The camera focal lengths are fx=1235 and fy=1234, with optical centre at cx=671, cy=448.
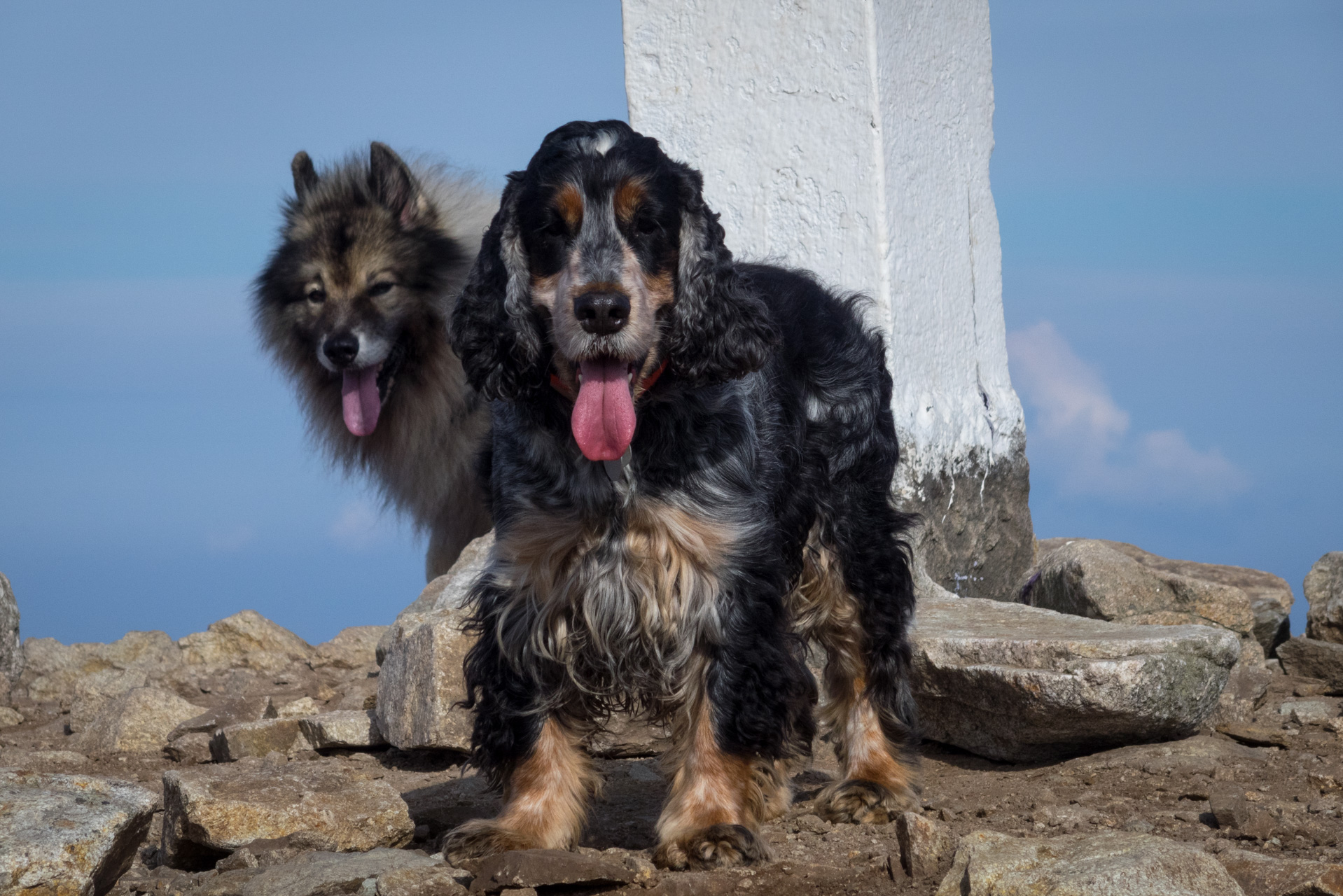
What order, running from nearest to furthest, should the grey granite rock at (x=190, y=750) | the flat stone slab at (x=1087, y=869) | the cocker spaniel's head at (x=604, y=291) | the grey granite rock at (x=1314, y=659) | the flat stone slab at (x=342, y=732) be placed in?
1. the flat stone slab at (x=1087, y=869)
2. the cocker spaniel's head at (x=604, y=291)
3. the flat stone slab at (x=342, y=732)
4. the grey granite rock at (x=190, y=750)
5. the grey granite rock at (x=1314, y=659)

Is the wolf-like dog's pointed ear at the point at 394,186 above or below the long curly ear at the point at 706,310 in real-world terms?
above

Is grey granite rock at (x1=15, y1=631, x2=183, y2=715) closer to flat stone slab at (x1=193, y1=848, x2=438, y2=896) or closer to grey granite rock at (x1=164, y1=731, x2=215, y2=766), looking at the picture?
grey granite rock at (x1=164, y1=731, x2=215, y2=766)

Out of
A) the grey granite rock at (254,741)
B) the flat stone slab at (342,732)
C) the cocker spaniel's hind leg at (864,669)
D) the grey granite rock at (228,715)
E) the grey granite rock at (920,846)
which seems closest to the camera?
the grey granite rock at (920,846)

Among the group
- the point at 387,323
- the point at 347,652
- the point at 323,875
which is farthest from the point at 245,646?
the point at 323,875

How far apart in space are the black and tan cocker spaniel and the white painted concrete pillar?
2533 mm

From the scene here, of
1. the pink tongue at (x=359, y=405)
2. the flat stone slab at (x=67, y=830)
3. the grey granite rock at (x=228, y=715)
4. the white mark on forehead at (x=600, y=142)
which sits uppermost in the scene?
the pink tongue at (x=359, y=405)

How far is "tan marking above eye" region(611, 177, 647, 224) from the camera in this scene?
3.44 meters

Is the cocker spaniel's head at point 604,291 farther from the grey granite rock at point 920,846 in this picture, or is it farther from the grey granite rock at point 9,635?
the grey granite rock at point 9,635

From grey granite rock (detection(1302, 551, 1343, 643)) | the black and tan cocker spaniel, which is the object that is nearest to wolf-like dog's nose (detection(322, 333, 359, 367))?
the black and tan cocker spaniel

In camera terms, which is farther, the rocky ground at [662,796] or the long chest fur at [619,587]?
the long chest fur at [619,587]

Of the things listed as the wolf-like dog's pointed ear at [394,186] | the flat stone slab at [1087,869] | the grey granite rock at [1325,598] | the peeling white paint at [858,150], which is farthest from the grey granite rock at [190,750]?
the grey granite rock at [1325,598]

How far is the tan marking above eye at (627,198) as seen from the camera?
135 inches

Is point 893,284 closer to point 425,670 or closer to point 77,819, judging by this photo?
point 425,670

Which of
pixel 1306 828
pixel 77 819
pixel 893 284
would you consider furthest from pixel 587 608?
pixel 893 284
